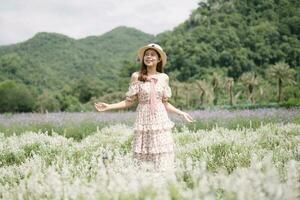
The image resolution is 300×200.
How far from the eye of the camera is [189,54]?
58.3 meters

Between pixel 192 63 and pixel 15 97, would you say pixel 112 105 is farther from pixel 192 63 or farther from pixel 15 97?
pixel 192 63

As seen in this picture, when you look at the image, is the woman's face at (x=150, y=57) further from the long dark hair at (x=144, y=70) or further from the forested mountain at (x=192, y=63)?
the forested mountain at (x=192, y=63)

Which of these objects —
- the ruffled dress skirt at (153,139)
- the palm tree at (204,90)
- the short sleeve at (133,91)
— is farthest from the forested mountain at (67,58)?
the ruffled dress skirt at (153,139)

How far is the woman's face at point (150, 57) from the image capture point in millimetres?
5293

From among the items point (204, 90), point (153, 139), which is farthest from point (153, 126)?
point (204, 90)

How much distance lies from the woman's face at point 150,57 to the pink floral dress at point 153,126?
0.52 ft

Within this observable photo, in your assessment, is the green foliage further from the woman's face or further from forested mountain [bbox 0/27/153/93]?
the woman's face

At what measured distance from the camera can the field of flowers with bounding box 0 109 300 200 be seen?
2.98 metres

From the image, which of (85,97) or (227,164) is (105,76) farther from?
(227,164)

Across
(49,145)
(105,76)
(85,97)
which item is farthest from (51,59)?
(49,145)

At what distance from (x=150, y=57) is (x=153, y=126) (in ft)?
2.64

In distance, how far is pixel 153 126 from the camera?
5160 millimetres

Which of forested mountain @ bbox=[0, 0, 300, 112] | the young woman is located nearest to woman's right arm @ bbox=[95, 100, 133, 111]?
the young woman

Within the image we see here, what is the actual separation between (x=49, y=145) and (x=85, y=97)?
47856mm
